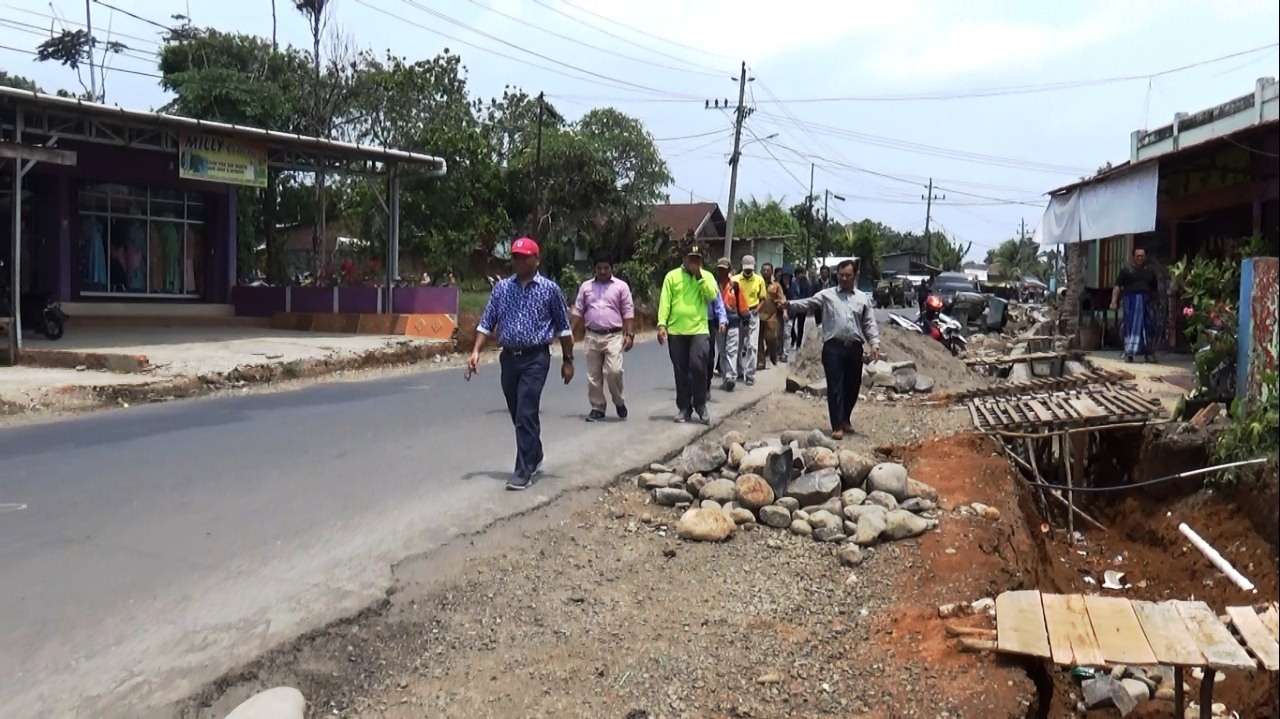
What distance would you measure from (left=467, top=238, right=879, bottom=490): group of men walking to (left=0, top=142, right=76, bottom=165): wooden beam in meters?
8.70

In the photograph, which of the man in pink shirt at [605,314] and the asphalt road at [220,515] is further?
the man in pink shirt at [605,314]

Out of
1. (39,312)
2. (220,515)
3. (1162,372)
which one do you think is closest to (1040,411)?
(1162,372)

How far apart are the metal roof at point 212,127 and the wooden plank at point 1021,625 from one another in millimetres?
14716

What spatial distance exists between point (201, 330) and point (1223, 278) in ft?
56.0

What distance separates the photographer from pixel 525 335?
728 centimetres

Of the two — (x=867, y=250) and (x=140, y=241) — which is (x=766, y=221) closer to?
(x=867, y=250)

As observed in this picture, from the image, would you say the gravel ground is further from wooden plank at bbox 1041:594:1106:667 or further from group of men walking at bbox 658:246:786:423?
group of men walking at bbox 658:246:786:423

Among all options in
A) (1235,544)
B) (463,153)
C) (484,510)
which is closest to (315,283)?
(463,153)

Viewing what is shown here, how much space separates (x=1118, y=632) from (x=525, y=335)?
4119 millimetres

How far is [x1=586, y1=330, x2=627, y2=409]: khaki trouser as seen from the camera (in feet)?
33.1

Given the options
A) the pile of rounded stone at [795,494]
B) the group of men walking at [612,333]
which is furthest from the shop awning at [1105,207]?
the pile of rounded stone at [795,494]

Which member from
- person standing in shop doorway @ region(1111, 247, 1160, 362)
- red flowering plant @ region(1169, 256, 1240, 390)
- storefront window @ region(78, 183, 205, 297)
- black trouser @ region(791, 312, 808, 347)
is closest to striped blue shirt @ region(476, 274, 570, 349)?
red flowering plant @ region(1169, 256, 1240, 390)

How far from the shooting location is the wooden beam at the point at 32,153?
47.6ft

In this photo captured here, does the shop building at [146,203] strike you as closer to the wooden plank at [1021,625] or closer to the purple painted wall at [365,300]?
the purple painted wall at [365,300]
